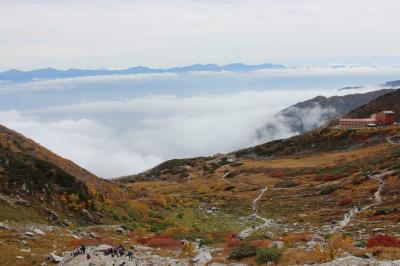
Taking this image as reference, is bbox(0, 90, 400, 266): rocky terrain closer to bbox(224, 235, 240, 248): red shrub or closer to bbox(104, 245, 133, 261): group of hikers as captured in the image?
bbox(224, 235, 240, 248): red shrub

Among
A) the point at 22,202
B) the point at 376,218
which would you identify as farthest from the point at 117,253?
the point at 376,218

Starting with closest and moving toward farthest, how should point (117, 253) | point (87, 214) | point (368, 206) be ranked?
point (117, 253)
point (87, 214)
point (368, 206)

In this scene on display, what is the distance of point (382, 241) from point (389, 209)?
2077cm

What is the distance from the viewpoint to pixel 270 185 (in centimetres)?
9175

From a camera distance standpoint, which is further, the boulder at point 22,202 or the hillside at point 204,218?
the boulder at point 22,202

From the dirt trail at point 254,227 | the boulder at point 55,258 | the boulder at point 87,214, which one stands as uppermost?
the boulder at point 55,258

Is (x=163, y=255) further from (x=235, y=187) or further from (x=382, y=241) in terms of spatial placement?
(x=235, y=187)

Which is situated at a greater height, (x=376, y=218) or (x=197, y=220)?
(x=376, y=218)

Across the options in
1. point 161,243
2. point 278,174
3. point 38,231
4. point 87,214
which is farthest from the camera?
point 278,174

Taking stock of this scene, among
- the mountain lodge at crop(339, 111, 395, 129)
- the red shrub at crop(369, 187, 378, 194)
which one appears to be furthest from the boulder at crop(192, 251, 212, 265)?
the mountain lodge at crop(339, 111, 395, 129)

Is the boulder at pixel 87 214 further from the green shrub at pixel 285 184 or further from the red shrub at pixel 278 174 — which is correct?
the red shrub at pixel 278 174

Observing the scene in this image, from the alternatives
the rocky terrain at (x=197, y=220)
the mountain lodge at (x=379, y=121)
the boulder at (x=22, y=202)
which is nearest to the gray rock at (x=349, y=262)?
the rocky terrain at (x=197, y=220)

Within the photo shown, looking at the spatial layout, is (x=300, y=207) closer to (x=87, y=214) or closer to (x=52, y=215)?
(x=87, y=214)

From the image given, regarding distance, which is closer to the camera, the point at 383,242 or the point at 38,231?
the point at 383,242
